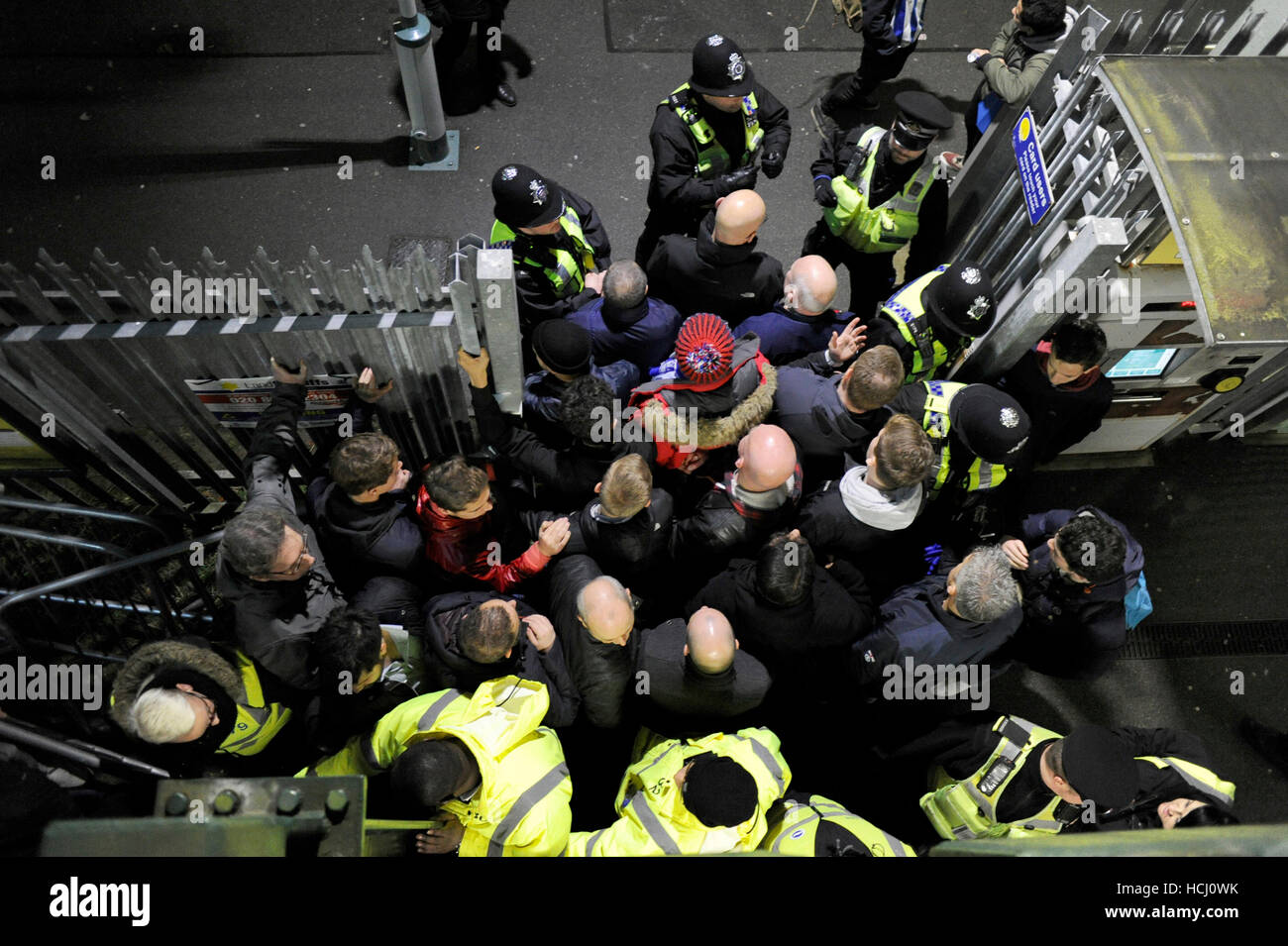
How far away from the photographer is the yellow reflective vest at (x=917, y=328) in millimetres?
4566

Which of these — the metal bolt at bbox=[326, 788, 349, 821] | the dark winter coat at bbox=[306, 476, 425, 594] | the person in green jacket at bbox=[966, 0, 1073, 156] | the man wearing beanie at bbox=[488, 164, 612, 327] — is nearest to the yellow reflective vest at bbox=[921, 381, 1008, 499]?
the man wearing beanie at bbox=[488, 164, 612, 327]

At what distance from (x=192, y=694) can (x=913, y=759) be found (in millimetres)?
3345

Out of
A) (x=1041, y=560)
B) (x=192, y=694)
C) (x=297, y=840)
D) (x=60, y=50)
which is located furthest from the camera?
(x=60, y=50)

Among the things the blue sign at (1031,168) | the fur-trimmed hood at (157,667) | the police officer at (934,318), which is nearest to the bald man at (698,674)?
the fur-trimmed hood at (157,667)

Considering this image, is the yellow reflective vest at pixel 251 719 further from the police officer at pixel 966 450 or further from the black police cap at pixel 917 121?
the black police cap at pixel 917 121

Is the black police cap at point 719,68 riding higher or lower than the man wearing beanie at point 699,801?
higher

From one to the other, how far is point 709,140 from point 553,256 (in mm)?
1300

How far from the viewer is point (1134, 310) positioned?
429 centimetres

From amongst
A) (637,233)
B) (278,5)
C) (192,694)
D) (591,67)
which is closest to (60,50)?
(278,5)

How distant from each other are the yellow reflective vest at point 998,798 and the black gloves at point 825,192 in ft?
10.4

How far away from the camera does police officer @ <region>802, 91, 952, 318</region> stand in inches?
185
